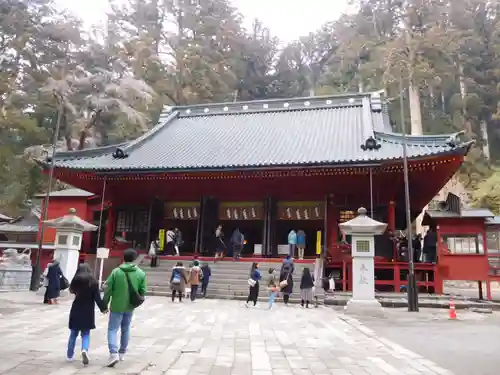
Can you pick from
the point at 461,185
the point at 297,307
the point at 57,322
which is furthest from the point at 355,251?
the point at 461,185

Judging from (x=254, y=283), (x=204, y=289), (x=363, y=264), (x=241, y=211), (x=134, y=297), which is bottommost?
(x=204, y=289)

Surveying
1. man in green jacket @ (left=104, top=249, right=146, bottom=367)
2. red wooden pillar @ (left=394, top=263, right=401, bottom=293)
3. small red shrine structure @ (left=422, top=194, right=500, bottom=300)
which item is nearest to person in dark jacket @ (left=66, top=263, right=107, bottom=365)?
man in green jacket @ (left=104, top=249, right=146, bottom=367)

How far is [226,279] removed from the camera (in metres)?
16.2

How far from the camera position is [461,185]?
34375mm

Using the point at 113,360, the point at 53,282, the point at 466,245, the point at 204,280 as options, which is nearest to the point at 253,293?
the point at 204,280

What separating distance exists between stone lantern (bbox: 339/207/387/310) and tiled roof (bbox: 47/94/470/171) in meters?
4.84

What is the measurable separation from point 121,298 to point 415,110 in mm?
36208

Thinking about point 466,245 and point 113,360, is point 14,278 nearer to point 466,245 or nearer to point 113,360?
point 113,360

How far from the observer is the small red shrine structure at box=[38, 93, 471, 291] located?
55.7 feet

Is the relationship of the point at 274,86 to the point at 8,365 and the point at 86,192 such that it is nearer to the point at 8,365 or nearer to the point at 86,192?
the point at 86,192

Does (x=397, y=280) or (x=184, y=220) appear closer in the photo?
(x=397, y=280)

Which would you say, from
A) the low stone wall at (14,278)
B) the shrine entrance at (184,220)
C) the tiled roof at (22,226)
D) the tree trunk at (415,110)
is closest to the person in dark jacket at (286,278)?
the shrine entrance at (184,220)

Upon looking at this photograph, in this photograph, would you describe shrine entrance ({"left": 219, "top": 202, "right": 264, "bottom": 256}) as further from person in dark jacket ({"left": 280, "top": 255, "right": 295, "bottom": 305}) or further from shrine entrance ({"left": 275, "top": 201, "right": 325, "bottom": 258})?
person in dark jacket ({"left": 280, "top": 255, "right": 295, "bottom": 305})

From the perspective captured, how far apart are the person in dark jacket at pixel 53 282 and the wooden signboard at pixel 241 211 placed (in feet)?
30.9
